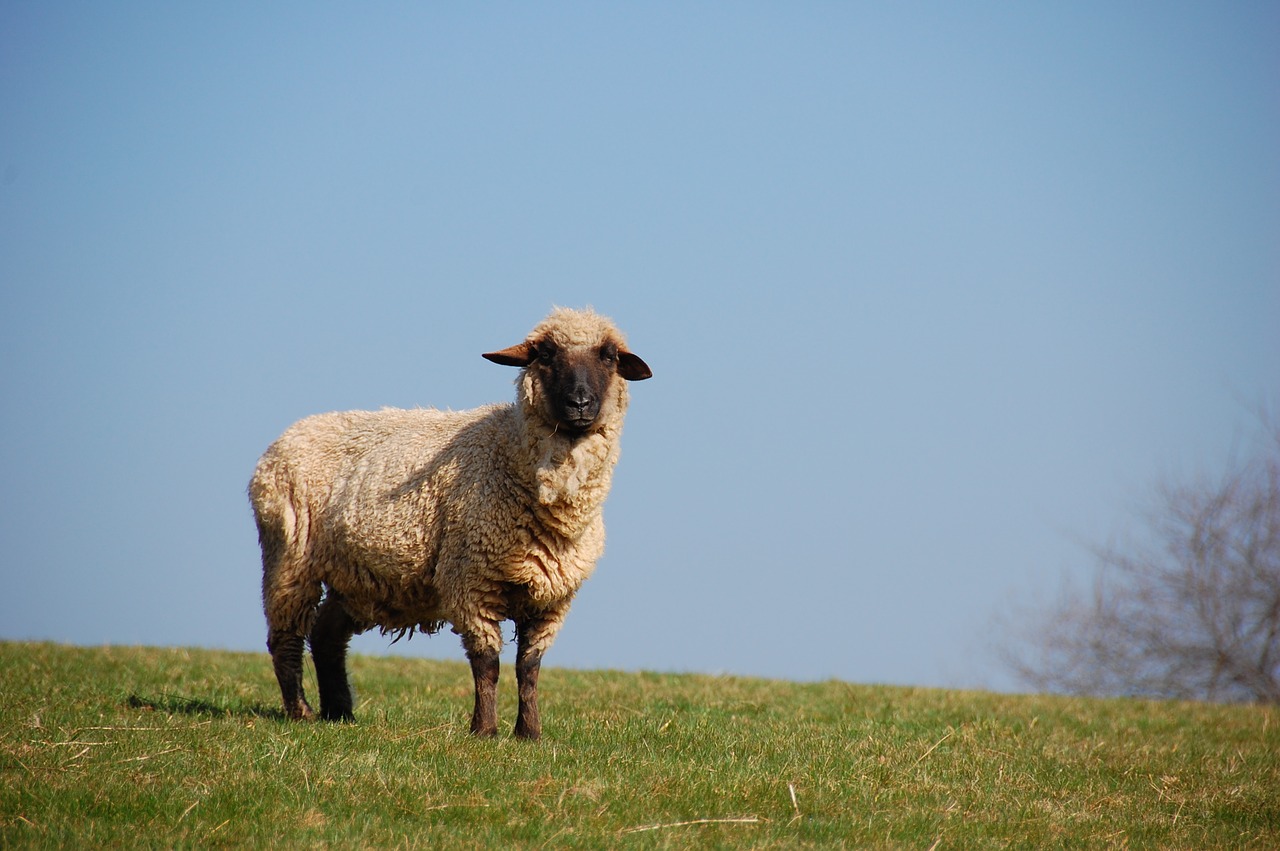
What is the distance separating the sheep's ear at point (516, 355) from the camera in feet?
32.2

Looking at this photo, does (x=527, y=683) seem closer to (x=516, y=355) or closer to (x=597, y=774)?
(x=597, y=774)

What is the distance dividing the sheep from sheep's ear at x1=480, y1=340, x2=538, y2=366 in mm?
11

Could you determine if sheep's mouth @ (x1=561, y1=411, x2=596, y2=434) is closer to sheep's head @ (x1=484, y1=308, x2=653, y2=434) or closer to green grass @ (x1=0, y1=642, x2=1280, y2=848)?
sheep's head @ (x1=484, y1=308, x2=653, y2=434)

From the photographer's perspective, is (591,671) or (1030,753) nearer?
(1030,753)

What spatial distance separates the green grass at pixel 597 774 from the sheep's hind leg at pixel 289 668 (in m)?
0.20

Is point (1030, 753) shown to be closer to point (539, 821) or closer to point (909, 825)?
point (909, 825)

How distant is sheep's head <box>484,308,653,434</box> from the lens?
9.39 m

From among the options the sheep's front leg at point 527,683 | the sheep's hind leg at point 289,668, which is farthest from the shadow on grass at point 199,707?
the sheep's front leg at point 527,683

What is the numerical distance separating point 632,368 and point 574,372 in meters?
0.74

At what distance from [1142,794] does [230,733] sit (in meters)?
6.59

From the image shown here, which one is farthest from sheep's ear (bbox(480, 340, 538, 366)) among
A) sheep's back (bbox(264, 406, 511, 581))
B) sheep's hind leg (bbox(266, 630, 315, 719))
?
sheep's hind leg (bbox(266, 630, 315, 719))

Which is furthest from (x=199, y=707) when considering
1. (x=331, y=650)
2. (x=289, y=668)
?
(x=331, y=650)

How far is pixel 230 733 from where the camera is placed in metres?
8.78

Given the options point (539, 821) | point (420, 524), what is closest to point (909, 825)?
point (539, 821)
